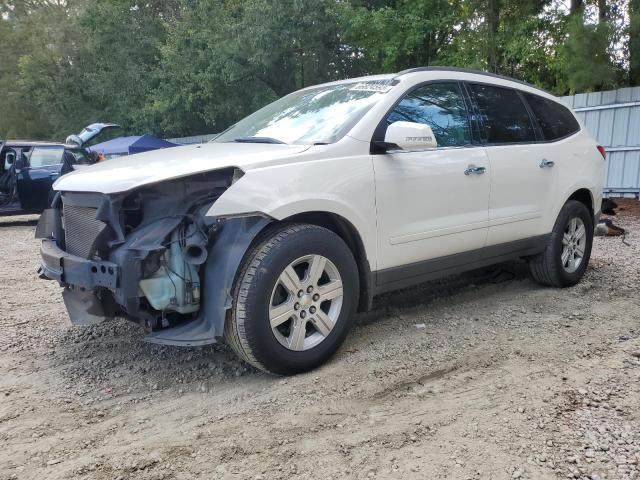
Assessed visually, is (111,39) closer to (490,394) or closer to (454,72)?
(454,72)

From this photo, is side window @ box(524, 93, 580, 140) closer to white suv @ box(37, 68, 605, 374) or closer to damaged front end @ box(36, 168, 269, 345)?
white suv @ box(37, 68, 605, 374)

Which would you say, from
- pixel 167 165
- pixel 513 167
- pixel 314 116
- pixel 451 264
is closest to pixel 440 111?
pixel 513 167

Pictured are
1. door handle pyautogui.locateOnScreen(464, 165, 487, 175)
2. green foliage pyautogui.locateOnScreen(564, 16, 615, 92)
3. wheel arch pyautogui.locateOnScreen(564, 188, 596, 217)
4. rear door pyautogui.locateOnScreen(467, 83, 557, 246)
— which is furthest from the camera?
→ green foliage pyautogui.locateOnScreen(564, 16, 615, 92)

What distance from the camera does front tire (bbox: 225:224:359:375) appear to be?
115 inches

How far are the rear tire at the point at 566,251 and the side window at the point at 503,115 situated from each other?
0.84 metres

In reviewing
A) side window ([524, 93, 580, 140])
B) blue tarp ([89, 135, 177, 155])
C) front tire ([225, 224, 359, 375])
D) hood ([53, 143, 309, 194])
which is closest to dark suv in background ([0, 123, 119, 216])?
blue tarp ([89, 135, 177, 155])

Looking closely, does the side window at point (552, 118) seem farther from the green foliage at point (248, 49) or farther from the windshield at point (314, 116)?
the green foliage at point (248, 49)

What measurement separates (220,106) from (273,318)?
17.8m

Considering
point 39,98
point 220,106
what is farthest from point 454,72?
point 39,98

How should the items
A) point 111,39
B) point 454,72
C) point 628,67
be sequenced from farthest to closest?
point 111,39
point 628,67
point 454,72

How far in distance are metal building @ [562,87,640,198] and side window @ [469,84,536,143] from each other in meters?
7.76

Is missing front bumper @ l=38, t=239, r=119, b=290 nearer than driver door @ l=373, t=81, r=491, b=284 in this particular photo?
Yes

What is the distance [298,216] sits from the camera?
3.24 meters

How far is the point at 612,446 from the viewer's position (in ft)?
7.89
